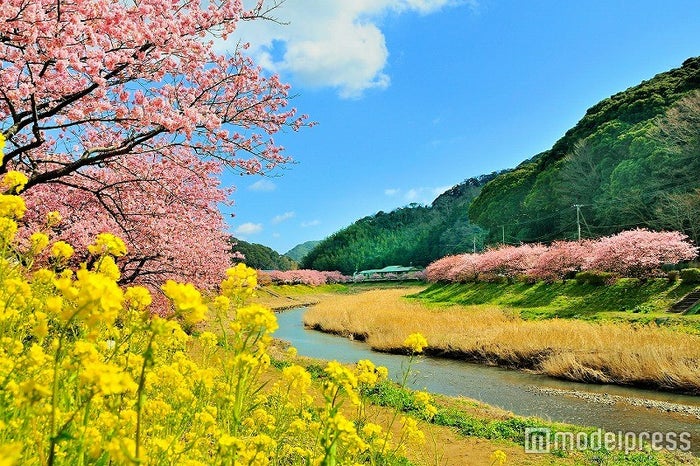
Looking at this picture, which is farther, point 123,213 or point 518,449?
point 123,213

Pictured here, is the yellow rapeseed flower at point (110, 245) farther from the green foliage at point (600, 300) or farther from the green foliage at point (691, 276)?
the green foliage at point (691, 276)

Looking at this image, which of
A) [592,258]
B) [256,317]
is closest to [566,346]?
[592,258]

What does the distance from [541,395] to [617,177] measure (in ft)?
110

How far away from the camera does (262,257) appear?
12006cm

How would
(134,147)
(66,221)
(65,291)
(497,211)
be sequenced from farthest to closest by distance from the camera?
(497,211) < (66,221) < (134,147) < (65,291)

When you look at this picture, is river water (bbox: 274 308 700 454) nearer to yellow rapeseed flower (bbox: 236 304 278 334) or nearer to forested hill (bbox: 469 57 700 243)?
yellow rapeseed flower (bbox: 236 304 278 334)

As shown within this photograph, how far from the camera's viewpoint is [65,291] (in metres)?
1.46

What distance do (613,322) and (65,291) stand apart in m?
22.5

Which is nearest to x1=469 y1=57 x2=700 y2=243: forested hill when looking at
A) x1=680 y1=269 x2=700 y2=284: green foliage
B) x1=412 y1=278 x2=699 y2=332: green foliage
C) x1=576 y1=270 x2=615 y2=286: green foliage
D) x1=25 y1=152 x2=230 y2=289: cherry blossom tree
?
x1=576 y1=270 x2=615 y2=286: green foliage

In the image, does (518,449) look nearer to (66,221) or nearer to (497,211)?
(66,221)

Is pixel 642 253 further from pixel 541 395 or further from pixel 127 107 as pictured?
pixel 127 107

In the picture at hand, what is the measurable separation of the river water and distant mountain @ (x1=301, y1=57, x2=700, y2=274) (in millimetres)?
24037

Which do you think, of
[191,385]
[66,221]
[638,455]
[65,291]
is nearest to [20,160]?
[66,221]

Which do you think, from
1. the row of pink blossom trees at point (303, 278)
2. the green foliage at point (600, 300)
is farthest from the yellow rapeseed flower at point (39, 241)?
the row of pink blossom trees at point (303, 278)
